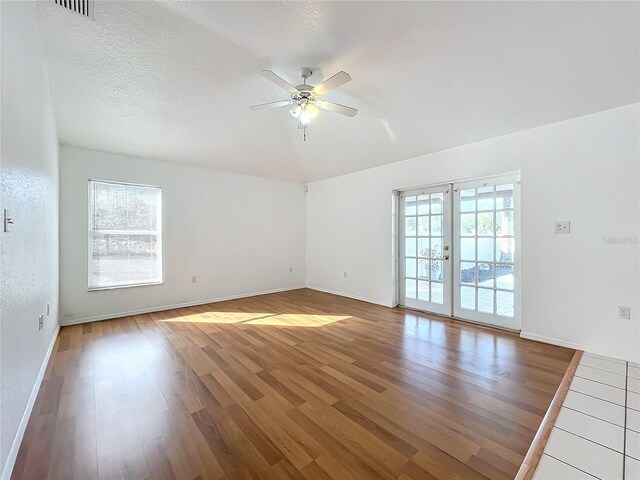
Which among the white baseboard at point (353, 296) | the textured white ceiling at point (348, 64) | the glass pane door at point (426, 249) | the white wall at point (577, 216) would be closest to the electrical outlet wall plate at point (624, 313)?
the white wall at point (577, 216)

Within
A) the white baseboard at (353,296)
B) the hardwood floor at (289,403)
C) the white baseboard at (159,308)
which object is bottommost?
the hardwood floor at (289,403)

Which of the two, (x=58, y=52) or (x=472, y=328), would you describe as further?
(x=472, y=328)

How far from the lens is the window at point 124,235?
13.7ft

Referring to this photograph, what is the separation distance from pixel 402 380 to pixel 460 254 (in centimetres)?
243

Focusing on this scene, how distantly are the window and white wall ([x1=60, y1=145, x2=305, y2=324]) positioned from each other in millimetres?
116

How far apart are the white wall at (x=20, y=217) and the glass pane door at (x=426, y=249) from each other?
14.9 ft

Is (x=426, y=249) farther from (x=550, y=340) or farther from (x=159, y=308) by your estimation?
(x=159, y=308)

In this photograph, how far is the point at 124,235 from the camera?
4.41 metres

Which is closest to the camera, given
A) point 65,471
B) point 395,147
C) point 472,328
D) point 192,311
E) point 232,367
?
point 65,471

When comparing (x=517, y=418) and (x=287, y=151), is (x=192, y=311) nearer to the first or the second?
(x=287, y=151)

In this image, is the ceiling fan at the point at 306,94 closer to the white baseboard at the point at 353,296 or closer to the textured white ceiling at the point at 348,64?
the textured white ceiling at the point at 348,64

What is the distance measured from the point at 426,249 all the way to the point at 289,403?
3335mm

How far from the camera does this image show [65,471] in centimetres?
145

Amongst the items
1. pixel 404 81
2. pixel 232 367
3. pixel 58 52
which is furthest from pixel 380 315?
pixel 58 52
